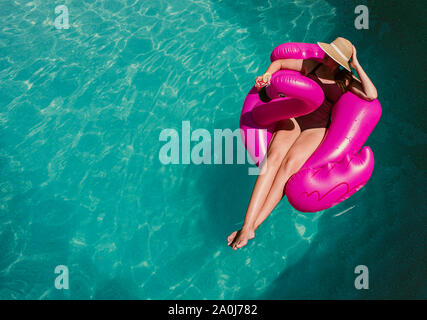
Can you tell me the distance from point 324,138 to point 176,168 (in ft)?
7.41

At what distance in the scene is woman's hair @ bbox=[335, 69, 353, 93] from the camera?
3.70m

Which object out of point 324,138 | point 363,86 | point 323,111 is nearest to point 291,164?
point 324,138

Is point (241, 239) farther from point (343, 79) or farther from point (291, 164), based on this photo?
point (343, 79)

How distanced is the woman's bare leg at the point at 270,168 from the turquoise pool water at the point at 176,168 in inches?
43.1

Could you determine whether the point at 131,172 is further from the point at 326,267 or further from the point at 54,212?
the point at 326,267

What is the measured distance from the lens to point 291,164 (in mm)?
3543

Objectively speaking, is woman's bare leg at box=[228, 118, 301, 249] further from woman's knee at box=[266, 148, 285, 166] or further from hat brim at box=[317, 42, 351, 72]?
hat brim at box=[317, 42, 351, 72]

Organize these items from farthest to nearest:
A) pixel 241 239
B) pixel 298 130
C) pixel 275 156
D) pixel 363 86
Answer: pixel 298 130
pixel 275 156
pixel 363 86
pixel 241 239

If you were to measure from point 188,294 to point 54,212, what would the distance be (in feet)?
7.60

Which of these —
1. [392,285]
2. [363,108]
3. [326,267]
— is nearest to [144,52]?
[363,108]

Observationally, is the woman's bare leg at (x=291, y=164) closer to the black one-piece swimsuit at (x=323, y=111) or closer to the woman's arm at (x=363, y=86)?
the black one-piece swimsuit at (x=323, y=111)

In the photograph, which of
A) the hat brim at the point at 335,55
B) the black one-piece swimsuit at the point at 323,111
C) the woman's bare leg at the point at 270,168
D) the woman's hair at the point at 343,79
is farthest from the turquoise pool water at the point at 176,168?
the hat brim at the point at 335,55

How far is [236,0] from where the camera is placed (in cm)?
685

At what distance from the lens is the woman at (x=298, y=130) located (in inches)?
131
